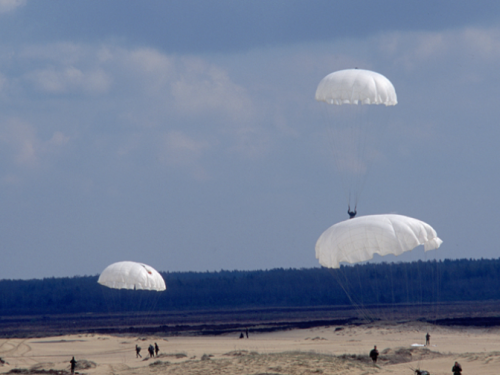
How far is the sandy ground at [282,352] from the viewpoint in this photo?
28969 millimetres

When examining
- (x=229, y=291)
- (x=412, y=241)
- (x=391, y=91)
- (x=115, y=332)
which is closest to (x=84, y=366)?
(x=412, y=241)

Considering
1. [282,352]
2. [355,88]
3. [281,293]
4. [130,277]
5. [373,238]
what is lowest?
[282,352]

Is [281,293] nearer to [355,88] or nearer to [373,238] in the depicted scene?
[355,88]

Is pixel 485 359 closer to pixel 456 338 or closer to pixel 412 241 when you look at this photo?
pixel 412 241

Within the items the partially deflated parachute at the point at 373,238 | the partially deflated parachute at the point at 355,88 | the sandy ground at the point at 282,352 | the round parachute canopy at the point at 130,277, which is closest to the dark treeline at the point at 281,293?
the sandy ground at the point at 282,352

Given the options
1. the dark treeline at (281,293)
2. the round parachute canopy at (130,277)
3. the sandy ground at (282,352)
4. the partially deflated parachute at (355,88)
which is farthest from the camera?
the dark treeline at (281,293)

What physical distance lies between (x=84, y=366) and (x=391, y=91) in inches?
725

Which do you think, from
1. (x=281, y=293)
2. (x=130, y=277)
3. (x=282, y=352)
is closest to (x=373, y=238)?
(x=282, y=352)

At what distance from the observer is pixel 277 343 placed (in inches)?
1928

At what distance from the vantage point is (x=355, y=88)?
32.9 m

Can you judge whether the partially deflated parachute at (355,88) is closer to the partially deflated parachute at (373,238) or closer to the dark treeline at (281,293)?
the partially deflated parachute at (373,238)

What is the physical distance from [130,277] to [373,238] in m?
20.7

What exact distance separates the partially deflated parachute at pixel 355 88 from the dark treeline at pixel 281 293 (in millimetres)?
84314

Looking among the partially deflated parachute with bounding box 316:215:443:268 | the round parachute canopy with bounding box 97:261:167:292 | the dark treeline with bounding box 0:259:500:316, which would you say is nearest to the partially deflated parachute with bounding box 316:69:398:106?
the partially deflated parachute with bounding box 316:215:443:268
